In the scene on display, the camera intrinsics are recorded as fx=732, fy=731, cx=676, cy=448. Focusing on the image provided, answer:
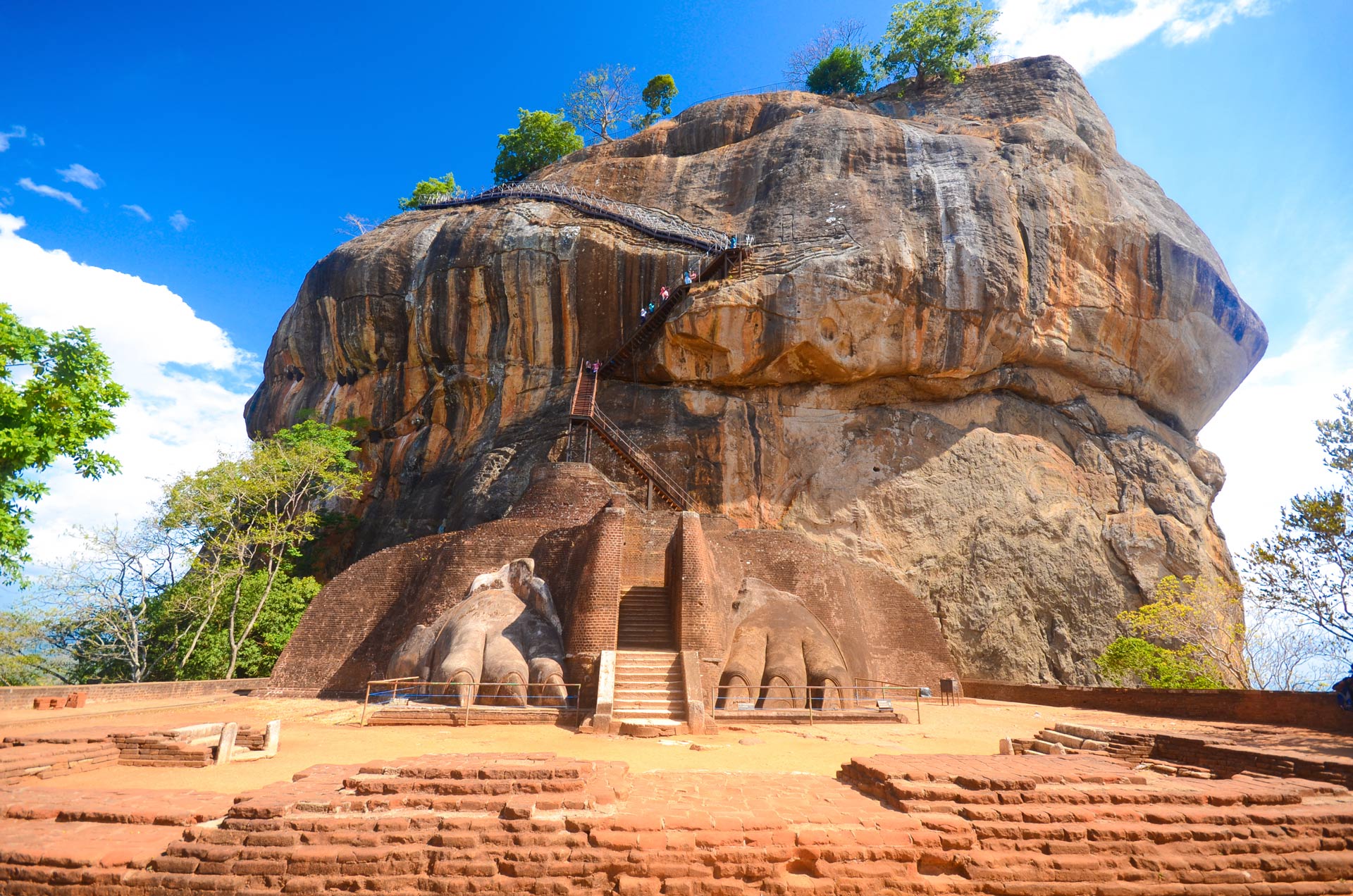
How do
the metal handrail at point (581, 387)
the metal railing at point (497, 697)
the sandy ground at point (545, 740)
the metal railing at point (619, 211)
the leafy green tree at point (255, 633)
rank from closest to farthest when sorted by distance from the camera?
the sandy ground at point (545, 740)
the metal railing at point (497, 697)
the leafy green tree at point (255, 633)
the metal handrail at point (581, 387)
the metal railing at point (619, 211)

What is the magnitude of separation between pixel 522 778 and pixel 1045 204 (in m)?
25.8

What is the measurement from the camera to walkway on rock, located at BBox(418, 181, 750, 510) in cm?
2223

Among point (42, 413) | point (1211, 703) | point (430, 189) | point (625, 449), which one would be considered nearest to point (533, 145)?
point (430, 189)

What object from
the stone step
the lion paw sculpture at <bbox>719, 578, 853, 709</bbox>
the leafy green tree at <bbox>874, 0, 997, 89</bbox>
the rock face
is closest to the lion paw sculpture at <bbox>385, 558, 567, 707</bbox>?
the lion paw sculpture at <bbox>719, 578, 853, 709</bbox>

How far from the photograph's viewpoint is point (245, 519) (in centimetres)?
2125

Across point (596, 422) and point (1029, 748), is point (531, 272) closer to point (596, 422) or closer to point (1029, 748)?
point (596, 422)

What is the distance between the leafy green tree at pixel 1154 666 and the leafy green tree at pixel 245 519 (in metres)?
21.8

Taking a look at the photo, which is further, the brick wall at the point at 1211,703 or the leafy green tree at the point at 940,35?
the leafy green tree at the point at 940,35

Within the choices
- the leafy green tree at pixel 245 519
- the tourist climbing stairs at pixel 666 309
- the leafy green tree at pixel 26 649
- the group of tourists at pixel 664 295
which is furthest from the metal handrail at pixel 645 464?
the leafy green tree at pixel 26 649

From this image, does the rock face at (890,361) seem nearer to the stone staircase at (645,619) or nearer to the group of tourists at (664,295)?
the group of tourists at (664,295)

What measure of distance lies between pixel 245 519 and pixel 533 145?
2604 cm

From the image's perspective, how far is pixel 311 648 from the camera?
15523 mm

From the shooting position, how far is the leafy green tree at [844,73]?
3628 centimetres

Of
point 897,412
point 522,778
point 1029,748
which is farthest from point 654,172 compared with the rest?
point 522,778
